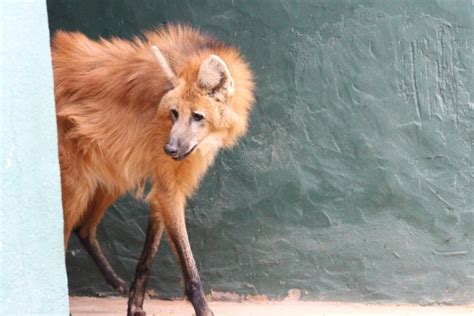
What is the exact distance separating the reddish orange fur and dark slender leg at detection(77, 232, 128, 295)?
11.5 inches

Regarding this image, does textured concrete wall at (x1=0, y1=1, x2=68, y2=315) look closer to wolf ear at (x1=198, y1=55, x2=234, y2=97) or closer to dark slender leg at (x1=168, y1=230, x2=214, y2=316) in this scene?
wolf ear at (x1=198, y1=55, x2=234, y2=97)

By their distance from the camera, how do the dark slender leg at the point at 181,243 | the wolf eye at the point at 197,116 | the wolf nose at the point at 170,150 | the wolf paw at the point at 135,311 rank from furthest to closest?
the wolf paw at the point at 135,311, the dark slender leg at the point at 181,243, the wolf eye at the point at 197,116, the wolf nose at the point at 170,150

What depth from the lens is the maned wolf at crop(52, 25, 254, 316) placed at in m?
4.80

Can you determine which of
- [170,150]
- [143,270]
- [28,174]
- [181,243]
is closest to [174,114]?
[170,150]

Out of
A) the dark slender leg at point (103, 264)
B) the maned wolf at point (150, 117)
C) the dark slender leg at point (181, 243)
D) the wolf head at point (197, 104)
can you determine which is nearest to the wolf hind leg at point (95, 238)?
the dark slender leg at point (103, 264)

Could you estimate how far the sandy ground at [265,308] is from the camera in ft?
18.6

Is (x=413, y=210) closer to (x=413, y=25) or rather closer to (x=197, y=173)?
(x=413, y=25)

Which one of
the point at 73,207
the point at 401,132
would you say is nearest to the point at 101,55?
the point at 73,207

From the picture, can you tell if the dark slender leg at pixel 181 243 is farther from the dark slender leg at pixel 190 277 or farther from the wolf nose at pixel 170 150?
the wolf nose at pixel 170 150

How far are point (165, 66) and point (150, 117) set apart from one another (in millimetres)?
324

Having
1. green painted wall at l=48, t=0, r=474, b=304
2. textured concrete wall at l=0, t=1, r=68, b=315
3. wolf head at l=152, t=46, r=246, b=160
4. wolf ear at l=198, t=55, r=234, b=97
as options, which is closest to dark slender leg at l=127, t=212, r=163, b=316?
green painted wall at l=48, t=0, r=474, b=304

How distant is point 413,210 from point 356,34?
4.08 ft

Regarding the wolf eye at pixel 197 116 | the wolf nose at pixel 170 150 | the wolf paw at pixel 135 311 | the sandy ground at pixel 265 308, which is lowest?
the sandy ground at pixel 265 308

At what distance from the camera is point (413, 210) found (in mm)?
5828
